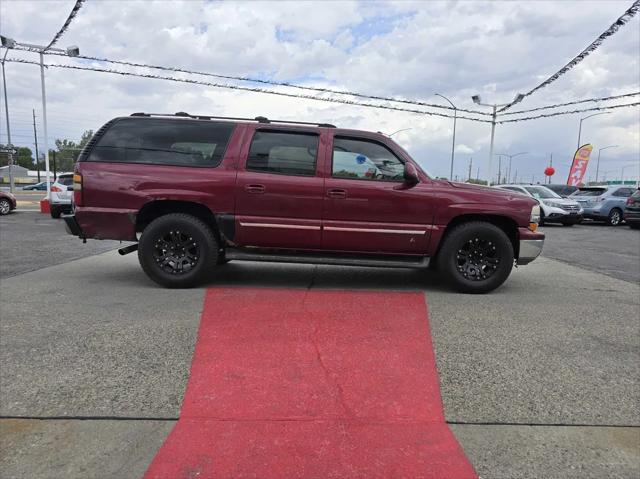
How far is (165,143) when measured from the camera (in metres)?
5.37

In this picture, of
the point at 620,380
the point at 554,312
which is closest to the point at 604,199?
the point at 554,312

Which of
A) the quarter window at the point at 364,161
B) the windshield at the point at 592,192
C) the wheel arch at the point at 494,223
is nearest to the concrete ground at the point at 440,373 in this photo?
the wheel arch at the point at 494,223

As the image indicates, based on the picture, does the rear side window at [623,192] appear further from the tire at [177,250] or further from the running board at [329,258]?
the tire at [177,250]

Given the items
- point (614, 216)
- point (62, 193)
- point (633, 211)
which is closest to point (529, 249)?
point (633, 211)

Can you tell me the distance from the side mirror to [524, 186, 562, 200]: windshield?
Result: 14.5 m

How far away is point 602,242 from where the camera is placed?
12.4 metres

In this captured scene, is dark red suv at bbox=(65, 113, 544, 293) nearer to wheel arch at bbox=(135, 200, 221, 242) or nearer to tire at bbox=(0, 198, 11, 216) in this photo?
wheel arch at bbox=(135, 200, 221, 242)

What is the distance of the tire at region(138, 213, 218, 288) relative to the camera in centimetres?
525

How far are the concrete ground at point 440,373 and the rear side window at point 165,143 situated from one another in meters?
1.46

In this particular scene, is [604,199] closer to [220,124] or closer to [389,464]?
[220,124]

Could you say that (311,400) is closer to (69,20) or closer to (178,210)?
(178,210)

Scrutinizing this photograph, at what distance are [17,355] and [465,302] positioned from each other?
13.5ft

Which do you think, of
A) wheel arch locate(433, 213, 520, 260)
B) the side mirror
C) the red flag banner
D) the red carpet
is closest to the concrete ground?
the red carpet

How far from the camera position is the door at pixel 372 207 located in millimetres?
5246
